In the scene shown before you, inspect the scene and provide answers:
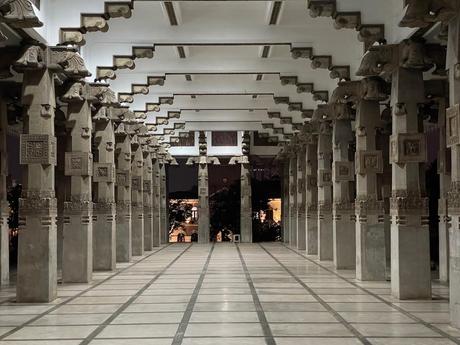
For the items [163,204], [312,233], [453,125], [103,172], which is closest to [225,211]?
[163,204]

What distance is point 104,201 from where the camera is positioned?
16609 mm

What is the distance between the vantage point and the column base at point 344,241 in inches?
648

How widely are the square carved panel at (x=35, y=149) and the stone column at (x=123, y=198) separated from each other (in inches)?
314

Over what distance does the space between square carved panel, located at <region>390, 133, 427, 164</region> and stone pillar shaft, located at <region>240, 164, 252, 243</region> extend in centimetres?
2090

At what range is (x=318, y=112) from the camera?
18.2 meters

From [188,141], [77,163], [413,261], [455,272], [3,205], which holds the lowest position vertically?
[413,261]

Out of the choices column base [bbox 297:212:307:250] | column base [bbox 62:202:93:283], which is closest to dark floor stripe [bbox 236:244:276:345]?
column base [bbox 62:202:93:283]

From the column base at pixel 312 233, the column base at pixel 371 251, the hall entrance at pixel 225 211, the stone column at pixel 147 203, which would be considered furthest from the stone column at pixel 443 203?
the hall entrance at pixel 225 211

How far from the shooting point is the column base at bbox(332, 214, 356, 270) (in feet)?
54.0

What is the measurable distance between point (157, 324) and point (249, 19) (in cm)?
647

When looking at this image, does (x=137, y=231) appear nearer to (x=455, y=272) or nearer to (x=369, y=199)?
(x=369, y=199)

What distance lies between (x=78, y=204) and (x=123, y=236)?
19.1 feet

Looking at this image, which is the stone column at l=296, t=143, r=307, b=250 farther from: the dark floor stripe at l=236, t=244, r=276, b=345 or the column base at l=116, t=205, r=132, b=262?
the dark floor stripe at l=236, t=244, r=276, b=345

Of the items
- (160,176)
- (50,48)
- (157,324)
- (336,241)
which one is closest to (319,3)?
(50,48)
